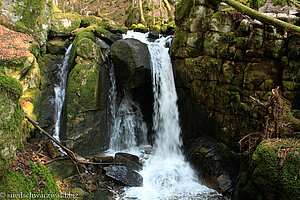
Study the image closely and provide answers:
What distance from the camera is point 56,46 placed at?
33.3 feet

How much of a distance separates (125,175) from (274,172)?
4316mm

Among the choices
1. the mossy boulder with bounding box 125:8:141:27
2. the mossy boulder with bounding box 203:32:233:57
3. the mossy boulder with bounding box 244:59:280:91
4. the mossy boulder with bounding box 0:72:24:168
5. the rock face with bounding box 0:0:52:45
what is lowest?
the mossy boulder with bounding box 0:72:24:168

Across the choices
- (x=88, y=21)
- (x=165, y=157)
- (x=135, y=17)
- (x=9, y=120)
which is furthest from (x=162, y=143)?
(x=135, y=17)

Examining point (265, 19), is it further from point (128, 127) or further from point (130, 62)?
point (128, 127)

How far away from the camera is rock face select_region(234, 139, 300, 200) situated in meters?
3.11

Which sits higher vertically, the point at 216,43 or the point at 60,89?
the point at 216,43

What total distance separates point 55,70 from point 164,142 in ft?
21.3

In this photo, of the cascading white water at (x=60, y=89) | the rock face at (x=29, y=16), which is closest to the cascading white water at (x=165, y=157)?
the cascading white water at (x=60, y=89)

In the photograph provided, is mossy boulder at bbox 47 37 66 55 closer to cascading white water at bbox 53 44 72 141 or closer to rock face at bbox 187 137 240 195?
cascading white water at bbox 53 44 72 141

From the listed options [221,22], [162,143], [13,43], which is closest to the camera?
[221,22]

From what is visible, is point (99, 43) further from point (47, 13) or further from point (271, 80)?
point (271, 80)

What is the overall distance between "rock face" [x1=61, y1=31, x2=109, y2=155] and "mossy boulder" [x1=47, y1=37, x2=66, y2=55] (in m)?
1.93

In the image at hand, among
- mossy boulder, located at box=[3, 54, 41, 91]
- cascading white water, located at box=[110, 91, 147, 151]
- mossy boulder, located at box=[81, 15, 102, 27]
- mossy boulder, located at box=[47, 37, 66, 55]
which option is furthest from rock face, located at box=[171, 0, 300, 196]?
Result: mossy boulder, located at box=[81, 15, 102, 27]

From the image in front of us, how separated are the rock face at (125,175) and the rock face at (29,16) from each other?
7.49m
